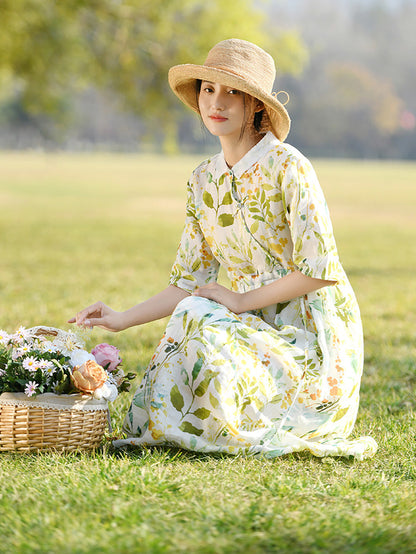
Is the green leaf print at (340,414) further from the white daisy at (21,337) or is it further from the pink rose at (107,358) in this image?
the white daisy at (21,337)

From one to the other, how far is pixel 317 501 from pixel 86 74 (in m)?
14.5

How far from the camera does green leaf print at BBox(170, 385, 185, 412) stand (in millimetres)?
3277

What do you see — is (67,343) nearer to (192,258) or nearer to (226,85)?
(192,258)

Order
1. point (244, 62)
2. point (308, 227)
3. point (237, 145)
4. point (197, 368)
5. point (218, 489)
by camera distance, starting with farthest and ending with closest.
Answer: point (237, 145) < point (244, 62) < point (308, 227) < point (197, 368) < point (218, 489)

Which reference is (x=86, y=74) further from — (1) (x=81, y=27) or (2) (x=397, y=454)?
(2) (x=397, y=454)

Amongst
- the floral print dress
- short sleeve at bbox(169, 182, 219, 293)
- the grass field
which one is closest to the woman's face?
the floral print dress

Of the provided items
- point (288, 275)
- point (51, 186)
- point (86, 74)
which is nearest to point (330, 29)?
point (51, 186)

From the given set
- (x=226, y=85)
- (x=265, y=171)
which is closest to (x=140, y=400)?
(x=265, y=171)

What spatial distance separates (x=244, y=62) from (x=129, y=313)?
116cm

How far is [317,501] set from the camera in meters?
2.82

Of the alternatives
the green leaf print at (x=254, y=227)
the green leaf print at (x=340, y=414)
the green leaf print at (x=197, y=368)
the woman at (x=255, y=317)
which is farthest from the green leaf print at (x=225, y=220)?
the green leaf print at (x=340, y=414)

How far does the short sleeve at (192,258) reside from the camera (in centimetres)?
386

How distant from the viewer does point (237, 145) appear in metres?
3.60

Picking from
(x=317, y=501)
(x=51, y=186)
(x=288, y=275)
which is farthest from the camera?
(x=51, y=186)
